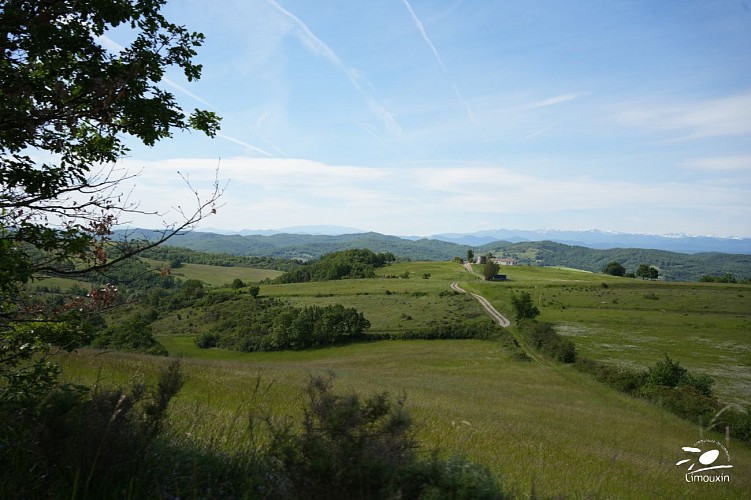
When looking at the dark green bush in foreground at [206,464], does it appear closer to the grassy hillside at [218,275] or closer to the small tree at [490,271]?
the small tree at [490,271]

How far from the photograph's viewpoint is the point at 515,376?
47.2m

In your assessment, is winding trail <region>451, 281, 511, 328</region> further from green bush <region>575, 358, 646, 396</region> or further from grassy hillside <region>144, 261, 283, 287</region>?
grassy hillside <region>144, 261, 283, 287</region>

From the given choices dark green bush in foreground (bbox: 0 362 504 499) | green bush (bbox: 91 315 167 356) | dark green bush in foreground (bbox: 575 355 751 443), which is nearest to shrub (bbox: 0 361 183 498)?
dark green bush in foreground (bbox: 0 362 504 499)

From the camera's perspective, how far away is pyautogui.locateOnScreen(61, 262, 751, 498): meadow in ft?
24.5

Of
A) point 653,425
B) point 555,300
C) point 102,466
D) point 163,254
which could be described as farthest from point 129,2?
point 555,300

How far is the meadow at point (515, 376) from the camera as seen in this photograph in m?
7.47

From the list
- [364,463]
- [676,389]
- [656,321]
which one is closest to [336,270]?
[656,321]

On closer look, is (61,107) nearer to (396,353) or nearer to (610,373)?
(610,373)

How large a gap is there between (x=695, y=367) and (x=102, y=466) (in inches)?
2474

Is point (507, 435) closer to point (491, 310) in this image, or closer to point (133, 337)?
point (133, 337)

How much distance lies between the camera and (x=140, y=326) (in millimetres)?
57156

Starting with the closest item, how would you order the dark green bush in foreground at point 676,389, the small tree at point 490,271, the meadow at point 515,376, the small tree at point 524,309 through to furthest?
1. the meadow at point 515,376
2. the dark green bush in foreground at point 676,389
3. the small tree at point 524,309
4. the small tree at point 490,271

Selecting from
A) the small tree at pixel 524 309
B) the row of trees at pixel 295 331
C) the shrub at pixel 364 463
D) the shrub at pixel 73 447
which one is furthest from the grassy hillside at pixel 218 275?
the shrub at pixel 364 463

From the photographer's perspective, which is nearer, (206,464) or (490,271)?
(206,464)
